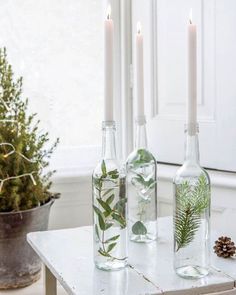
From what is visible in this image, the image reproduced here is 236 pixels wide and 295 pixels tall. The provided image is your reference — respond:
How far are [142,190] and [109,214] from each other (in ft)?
0.67

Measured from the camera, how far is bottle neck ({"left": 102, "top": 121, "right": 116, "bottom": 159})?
87 cm

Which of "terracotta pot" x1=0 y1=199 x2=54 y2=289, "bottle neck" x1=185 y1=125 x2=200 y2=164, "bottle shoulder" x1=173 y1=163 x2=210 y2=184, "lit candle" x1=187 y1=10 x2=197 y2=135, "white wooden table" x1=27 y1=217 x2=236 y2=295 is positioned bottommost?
"terracotta pot" x1=0 y1=199 x2=54 y2=289

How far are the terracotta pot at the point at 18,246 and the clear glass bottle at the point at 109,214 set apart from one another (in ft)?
2.22

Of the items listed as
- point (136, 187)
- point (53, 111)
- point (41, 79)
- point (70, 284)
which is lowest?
point (70, 284)

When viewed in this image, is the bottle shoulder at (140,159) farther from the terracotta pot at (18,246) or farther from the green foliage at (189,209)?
the terracotta pot at (18,246)

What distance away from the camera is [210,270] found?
2.81ft

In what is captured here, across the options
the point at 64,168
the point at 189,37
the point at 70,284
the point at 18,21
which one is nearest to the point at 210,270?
the point at 70,284

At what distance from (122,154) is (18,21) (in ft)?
2.05

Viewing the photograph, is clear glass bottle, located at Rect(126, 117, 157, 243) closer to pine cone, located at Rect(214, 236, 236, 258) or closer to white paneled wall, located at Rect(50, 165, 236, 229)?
pine cone, located at Rect(214, 236, 236, 258)

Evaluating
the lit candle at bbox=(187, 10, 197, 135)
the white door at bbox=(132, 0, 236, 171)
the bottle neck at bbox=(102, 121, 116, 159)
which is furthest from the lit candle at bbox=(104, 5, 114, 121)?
the white door at bbox=(132, 0, 236, 171)

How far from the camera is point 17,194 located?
4.94ft

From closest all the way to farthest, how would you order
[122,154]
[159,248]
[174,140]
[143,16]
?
[159,248] < [174,140] < [143,16] < [122,154]

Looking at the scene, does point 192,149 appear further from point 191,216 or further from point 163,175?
point 163,175

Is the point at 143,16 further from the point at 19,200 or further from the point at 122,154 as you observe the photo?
the point at 19,200
